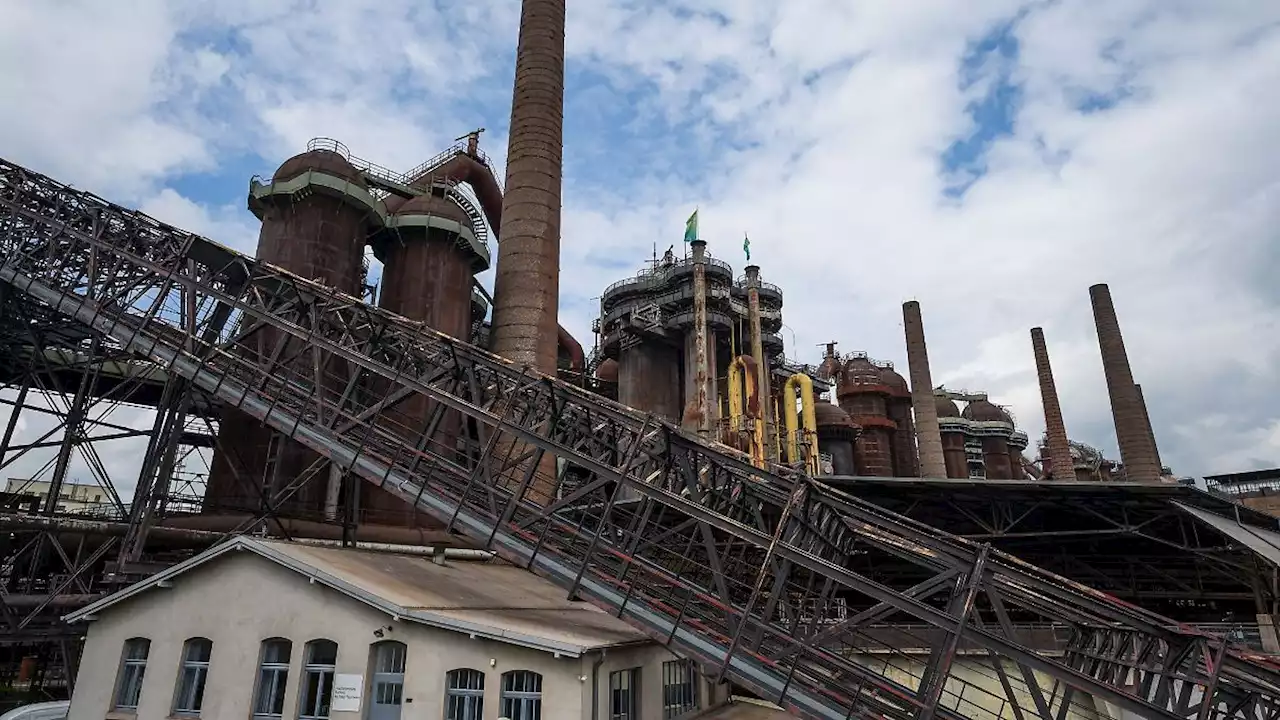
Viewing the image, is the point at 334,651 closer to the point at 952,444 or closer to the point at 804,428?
the point at 804,428

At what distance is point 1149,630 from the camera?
8.82 metres

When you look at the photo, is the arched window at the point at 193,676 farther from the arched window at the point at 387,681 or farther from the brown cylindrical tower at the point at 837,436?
the brown cylindrical tower at the point at 837,436

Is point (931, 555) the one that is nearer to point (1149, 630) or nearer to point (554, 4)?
point (1149, 630)

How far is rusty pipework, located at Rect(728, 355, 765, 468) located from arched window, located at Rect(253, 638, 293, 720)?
2130cm

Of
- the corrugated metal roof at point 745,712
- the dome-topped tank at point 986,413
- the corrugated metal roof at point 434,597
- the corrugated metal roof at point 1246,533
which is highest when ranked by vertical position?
the dome-topped tank at point 986,413

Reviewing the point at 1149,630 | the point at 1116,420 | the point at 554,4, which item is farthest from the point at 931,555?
the point at 1116,420

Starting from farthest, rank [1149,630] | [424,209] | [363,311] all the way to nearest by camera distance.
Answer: [424,209], [363,311], [1149,630]

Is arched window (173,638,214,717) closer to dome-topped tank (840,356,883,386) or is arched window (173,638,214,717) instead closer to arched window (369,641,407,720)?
arched window (369,641,407,720)

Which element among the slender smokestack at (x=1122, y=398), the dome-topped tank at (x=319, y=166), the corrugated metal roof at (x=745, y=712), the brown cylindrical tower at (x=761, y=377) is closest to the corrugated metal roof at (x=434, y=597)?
the corrugated metal roof at (x=745, y=712)

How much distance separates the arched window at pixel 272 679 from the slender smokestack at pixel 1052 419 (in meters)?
45.9

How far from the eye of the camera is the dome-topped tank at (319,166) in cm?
2420

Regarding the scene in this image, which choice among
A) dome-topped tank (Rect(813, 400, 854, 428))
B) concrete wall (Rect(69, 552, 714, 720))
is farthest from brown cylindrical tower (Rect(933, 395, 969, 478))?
concrete wall (Rect(69, 552, 714, 720))

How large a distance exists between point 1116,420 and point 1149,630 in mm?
38287

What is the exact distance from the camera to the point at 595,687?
11250 mm
